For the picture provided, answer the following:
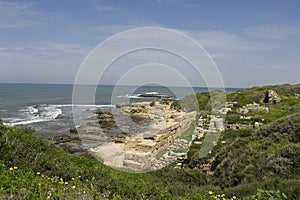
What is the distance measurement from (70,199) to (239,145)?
7.63 m

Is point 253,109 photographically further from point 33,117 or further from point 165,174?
point 33,117

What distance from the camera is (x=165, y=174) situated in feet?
29.4

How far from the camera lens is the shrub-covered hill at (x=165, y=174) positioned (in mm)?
3645

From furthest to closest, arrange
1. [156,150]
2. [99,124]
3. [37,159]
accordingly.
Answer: [99,124]
[156,150]
[37,159]

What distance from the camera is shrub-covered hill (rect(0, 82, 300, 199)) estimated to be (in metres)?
3.64

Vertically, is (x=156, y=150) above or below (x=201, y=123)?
below

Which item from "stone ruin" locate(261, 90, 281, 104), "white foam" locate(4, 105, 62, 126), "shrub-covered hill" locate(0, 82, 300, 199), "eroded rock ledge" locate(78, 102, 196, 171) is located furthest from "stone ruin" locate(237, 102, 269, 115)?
"white foam" locate(4, 105, 62, 126)

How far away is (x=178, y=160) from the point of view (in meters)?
11.8

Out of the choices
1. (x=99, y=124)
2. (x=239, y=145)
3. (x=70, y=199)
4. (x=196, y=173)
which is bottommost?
(x=99, y=124)

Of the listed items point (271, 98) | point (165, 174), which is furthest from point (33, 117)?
point (165, 174)

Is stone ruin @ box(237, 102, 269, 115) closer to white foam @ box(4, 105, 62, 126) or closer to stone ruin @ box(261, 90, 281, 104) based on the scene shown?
stone ruin @ box(261, 90, 281, 104)

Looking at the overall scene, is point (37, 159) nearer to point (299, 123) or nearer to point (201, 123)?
point (299, 123)

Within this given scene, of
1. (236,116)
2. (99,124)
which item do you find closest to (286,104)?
(236,116)

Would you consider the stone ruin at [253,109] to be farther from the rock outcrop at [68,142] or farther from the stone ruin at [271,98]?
the rock outcrop at [68,142]
